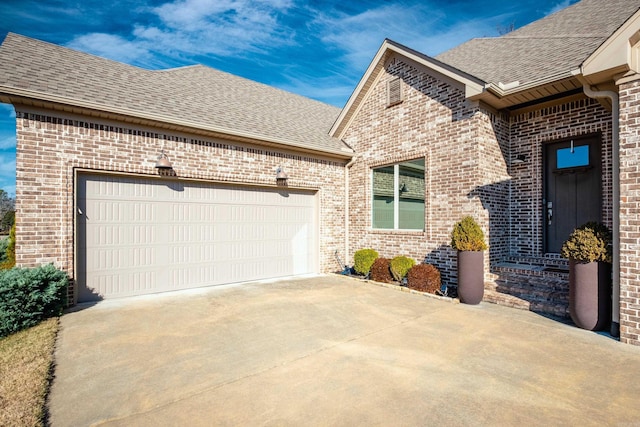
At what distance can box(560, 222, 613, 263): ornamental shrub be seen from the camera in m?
4.65

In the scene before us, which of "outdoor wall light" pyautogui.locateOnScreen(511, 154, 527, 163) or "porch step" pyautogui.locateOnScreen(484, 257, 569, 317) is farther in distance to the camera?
"outdoor wall light" pyautogui.locateOnScreen(511, 154, 527, 163)

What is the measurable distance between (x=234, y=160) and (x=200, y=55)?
8.73 m

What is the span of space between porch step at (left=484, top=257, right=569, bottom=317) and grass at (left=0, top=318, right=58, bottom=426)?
6.71 meters

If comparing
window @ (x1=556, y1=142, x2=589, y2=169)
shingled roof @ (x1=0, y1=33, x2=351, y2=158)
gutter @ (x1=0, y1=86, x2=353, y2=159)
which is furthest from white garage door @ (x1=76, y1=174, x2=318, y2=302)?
window @ (x1=556, y1=142, x2=589, y2=169)

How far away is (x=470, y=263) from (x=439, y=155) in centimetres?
280

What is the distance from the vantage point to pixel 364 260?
29.5 feet

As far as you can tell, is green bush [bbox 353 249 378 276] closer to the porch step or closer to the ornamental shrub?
the porch step

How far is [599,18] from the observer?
811 centimetres

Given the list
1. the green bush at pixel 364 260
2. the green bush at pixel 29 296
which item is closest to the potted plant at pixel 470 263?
the green bush at pixel 364 260

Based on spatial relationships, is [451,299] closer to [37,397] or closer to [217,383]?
[217,383]

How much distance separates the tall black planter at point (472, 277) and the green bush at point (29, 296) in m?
7.03

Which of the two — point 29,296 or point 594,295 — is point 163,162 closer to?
point 29,296

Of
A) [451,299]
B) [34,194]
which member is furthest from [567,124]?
[34,194]

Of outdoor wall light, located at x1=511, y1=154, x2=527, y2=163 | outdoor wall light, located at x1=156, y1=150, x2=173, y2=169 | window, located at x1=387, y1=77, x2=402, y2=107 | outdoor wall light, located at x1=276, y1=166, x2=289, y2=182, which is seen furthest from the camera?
window, located at x1=387, y1=77, x2=402, y2=107
